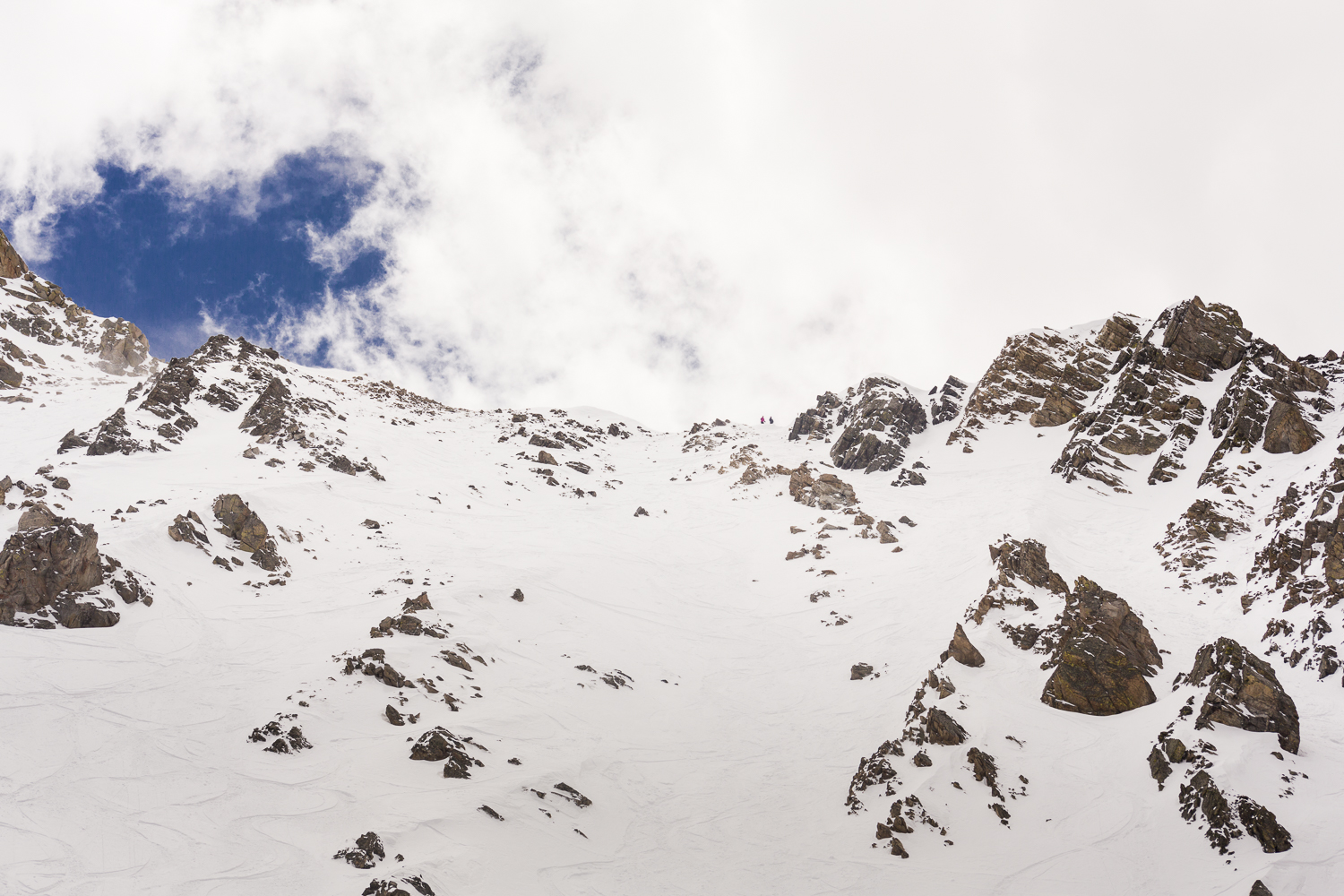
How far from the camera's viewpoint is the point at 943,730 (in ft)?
56.4

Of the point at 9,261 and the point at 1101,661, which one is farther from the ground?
the point at 9,261

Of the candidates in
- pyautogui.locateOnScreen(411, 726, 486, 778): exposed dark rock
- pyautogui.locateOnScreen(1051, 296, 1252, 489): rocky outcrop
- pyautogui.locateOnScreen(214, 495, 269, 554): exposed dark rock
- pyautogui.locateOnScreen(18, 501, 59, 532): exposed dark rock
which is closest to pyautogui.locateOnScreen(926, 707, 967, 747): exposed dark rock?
pyautogui.locateOnScreen(411, 726, 486, 778): exposed dark rock

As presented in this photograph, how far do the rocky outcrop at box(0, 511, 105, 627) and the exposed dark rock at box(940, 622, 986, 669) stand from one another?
26.8m

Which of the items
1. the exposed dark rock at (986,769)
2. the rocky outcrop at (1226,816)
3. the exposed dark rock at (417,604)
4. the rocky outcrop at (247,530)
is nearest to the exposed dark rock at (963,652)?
the exposed dark rock at (986,769)

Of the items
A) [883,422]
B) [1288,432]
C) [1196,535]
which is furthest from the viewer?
[883,422]

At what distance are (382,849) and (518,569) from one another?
795 inches

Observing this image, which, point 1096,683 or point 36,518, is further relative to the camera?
point 36,518

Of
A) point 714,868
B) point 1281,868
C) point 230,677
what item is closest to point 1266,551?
point 1281,868

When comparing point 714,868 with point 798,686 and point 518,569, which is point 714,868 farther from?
point 518,569

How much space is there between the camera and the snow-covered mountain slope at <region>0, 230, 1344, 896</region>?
12688 mm

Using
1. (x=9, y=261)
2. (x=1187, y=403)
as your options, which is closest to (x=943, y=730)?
(x=1187, y=403)

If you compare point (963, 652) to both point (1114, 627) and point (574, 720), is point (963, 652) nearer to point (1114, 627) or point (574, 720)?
point (1114, 627)

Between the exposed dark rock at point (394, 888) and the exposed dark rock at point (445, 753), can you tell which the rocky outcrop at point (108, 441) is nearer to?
the exposed dark rock at point (445, 753)

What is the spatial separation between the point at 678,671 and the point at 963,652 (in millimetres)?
11155
